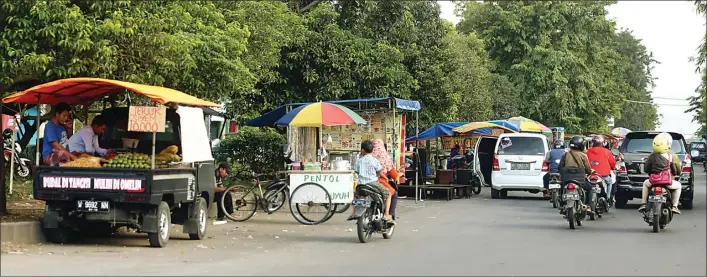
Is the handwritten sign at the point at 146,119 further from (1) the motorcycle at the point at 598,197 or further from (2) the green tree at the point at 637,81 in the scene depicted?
(2) the green tree at the point at 637,81

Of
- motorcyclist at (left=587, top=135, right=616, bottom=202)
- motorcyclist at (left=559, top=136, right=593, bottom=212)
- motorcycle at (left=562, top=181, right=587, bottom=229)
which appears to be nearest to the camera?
motorcycle at (left=562, top=181, right=587, bottom=229)

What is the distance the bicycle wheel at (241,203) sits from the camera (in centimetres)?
1685

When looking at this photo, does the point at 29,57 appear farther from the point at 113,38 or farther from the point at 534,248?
the point at 534,248

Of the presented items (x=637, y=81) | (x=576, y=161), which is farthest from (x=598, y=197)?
(x=637, y=81)

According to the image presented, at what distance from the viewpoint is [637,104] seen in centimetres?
8500

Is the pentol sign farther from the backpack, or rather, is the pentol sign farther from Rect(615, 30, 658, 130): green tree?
Rect(615, 30, 658, 130): green tree

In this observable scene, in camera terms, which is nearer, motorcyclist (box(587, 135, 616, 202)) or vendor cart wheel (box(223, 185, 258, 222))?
vendor cart wheel (box(223, 185, 258, 222))

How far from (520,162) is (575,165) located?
8626mm

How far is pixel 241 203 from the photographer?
17125 millimetres

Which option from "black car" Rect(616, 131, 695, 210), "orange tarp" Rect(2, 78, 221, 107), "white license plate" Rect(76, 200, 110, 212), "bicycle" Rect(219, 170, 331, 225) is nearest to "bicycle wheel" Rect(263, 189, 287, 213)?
"bicycle" Rect(219, 170, 331, 225)

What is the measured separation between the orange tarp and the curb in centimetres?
182

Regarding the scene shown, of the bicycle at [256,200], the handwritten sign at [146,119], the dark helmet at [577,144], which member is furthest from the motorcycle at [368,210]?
the dark helmet at [577,144]

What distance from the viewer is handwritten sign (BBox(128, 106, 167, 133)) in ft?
39.4

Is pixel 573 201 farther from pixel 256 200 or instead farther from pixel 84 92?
pixel 84 92
